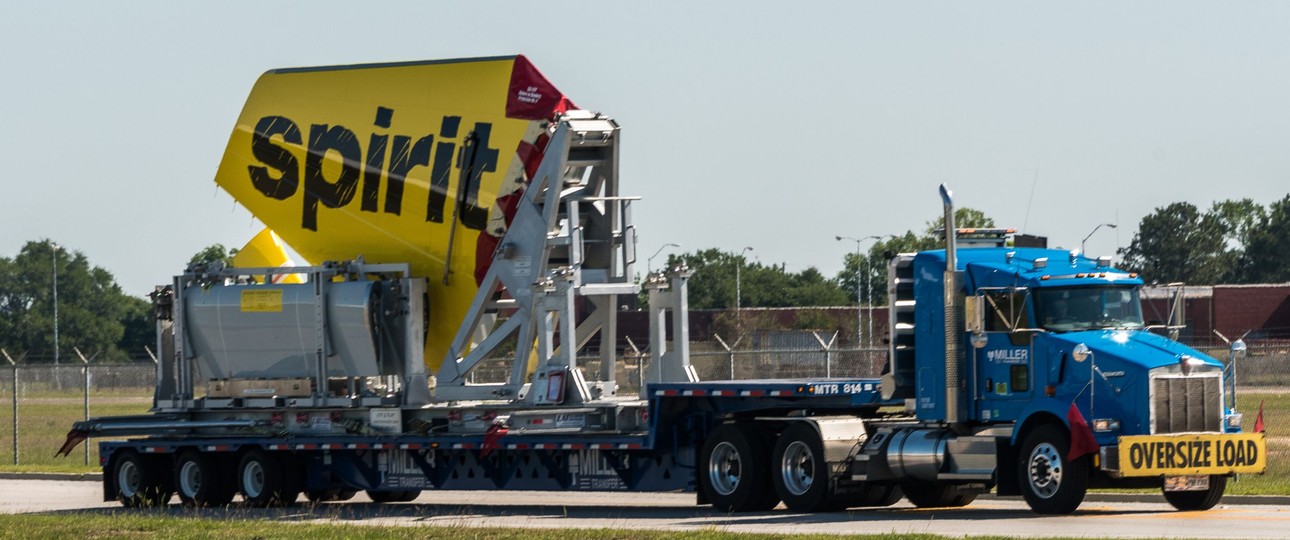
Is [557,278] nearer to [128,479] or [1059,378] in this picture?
[1059,378]

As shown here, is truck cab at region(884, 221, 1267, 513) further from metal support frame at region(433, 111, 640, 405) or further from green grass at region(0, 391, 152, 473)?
green grass at region(0, 391, 152, 473)

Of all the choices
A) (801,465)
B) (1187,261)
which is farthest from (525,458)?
(1187,261)

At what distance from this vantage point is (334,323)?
24562mm

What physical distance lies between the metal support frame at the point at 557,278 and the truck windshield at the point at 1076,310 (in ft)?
18.6

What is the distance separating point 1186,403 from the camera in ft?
63.8

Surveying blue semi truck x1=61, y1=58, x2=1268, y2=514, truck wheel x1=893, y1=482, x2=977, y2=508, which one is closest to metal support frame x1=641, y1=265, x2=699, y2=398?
blue semi truck x1=61, y1=58, x2=1268, y2=514

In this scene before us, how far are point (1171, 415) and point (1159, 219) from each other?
10437cm

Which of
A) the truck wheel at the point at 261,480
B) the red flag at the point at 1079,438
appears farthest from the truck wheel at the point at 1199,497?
the truck wheel at the point at 261,480

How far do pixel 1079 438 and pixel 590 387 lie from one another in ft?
23.3

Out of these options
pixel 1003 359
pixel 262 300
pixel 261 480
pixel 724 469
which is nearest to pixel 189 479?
pixel 261 480

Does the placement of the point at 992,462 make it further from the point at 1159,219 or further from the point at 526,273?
the point at 1159,219

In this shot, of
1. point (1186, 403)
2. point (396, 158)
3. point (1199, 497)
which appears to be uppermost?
point (396, 158)

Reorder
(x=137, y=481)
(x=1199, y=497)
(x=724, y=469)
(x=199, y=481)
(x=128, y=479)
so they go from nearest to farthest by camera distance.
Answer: (x=1199, y=497), (x=724, y=469), (x=199, y=481), (x=137, y=481), (x=128, y=479)

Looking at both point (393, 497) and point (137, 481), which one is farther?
point (393, 497)
